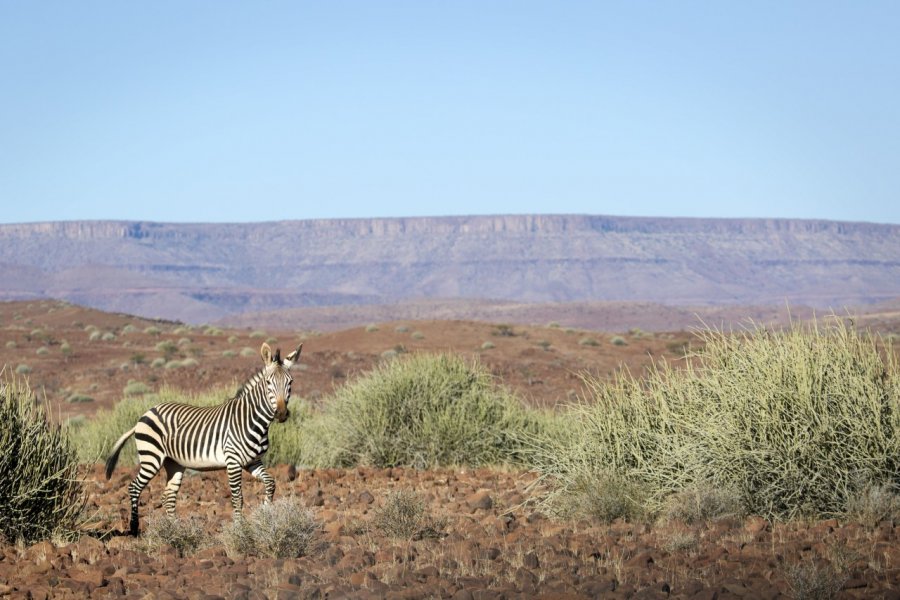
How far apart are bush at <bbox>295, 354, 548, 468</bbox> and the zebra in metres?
5.06

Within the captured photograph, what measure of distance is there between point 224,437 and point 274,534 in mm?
1640

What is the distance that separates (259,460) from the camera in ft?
32.9

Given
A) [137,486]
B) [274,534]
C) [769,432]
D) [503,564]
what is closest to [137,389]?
[137,486]

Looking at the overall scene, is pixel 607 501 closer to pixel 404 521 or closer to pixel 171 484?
pixel 404 521

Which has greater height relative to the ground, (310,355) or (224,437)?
(224,437)

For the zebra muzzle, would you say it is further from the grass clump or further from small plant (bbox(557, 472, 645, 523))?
Result: small plant (bbox(557, 472, 645, 523))

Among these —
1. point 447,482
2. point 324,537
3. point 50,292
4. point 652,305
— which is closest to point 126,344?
point 447,482

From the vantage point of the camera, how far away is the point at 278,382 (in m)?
9.73

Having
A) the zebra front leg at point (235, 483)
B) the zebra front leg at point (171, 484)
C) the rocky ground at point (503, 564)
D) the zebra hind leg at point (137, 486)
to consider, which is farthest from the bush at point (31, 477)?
the zebra front leg at point (235, 483)

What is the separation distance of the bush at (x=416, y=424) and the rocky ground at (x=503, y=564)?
4.58 m

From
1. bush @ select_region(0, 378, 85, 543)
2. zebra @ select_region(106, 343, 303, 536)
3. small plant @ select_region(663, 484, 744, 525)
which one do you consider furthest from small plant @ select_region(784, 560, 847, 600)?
bush @ select_region(0, 378, 85, 543)

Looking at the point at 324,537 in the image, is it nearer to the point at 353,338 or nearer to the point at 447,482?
the point at 447,482

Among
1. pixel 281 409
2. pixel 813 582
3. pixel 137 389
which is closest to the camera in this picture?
pixel 813 582

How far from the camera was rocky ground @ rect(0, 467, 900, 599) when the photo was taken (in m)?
7.13
